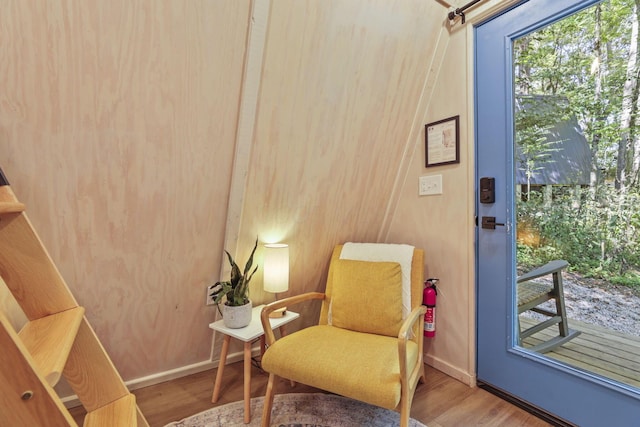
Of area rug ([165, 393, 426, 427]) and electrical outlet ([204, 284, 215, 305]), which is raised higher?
electrical outlet ([204, 284, 215, 305])

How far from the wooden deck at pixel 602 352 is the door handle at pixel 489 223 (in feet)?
1.91

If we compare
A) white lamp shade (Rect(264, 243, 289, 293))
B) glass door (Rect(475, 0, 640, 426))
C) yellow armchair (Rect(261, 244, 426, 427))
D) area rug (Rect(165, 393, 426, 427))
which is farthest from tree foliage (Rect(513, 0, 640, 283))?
white lamp shade (Rect(264, 243, 289, 293))

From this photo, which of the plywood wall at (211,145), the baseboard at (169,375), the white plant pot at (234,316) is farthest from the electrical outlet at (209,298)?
the baseboard at (169,375)

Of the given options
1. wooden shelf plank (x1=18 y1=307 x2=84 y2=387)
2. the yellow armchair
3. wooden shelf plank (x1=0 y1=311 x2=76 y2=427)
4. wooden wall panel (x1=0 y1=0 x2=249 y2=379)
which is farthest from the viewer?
the yellow armchair

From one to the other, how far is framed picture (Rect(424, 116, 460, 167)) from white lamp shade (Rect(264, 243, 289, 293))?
3.72 ft

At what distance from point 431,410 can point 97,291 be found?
6.05 ft

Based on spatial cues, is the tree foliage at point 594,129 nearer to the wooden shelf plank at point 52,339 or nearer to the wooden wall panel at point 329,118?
the wooden wall panel at point 329,118

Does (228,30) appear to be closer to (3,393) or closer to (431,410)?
(3,393)

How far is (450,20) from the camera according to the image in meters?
1.96

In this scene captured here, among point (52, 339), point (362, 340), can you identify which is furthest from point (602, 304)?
point (52, 339)

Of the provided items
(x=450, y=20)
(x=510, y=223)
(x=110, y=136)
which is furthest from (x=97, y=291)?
(x=450, y=20)

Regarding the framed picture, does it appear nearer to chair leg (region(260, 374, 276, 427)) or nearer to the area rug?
the area rug

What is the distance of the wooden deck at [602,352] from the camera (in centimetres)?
140

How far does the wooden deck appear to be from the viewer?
140 cm
